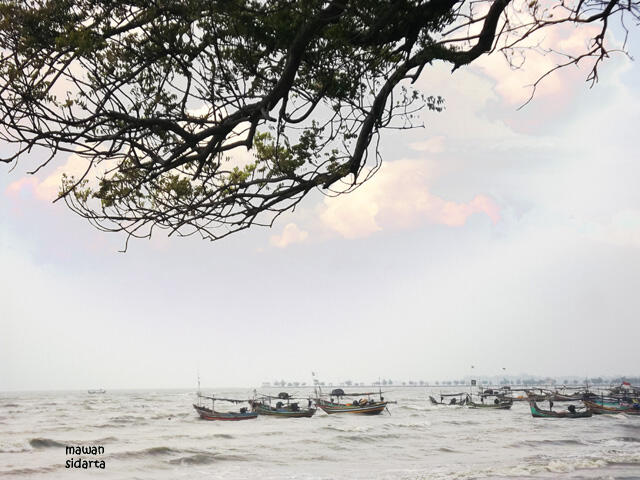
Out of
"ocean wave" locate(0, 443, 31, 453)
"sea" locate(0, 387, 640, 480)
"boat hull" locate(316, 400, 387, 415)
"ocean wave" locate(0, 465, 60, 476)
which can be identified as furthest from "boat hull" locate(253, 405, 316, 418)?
"ocean wave" locate(0, 465, 60, 476)

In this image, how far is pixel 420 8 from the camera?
4.62 meters

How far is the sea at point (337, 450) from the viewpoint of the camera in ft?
55.8

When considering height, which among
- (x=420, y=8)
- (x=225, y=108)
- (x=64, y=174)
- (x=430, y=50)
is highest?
(x=420, y=8)

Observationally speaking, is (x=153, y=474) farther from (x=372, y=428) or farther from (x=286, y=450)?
(x=372, y=428)

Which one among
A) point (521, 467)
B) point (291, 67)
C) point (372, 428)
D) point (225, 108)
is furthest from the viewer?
point (372, 428)

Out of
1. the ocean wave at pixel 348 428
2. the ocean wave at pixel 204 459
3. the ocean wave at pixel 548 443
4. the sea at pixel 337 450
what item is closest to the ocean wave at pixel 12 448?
the sea at pixel 337 450

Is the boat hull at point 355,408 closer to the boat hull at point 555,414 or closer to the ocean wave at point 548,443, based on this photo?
the boat hull at point 555,414

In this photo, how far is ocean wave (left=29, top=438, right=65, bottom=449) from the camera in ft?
82.6

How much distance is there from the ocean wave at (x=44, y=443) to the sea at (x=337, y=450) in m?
0.05

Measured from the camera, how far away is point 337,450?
23.0 meters

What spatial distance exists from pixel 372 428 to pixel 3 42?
102 feet

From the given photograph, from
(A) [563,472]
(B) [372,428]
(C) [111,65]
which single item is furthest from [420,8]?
A: (B) [372,428]

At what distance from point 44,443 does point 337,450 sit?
14.9 m

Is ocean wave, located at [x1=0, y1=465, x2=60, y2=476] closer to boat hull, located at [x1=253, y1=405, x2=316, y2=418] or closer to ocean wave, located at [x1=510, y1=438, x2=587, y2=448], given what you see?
ocean wave, located at [x1=510, y1=438, x2=587, y2=448]
